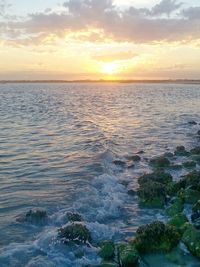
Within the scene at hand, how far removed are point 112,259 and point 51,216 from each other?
4.26m

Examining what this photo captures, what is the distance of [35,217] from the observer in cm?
1446

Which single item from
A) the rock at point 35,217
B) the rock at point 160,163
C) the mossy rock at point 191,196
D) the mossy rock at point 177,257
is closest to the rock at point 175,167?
the rock at point 160,163

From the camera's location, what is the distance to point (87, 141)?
107ft

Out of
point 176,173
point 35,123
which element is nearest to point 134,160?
point 176,173

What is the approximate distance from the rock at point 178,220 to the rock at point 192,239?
863 millimetres

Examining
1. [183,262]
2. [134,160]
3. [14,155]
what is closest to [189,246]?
[183,262]

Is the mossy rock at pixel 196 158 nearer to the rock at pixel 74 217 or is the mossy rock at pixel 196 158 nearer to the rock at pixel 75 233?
the rock at pixel 74 217

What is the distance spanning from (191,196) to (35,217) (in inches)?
234

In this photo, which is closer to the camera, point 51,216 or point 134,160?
point 51,216

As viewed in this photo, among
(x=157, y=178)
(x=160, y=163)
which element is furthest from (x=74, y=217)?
(x=160, y=163)

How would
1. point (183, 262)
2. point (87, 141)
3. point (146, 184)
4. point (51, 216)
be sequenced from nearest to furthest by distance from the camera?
point (183, 262), point (51, 216), point (146, 184), point (87, 141)

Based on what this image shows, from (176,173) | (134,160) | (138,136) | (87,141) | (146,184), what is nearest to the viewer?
(146,184)

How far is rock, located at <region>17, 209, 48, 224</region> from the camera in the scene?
14.3 m

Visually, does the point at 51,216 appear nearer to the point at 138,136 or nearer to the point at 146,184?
the point at 146,184
